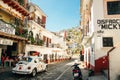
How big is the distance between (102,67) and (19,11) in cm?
1382

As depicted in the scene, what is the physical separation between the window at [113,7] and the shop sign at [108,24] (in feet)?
2.50

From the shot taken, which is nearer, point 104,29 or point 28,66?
point 28,66

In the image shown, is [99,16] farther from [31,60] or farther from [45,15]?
[45,15]

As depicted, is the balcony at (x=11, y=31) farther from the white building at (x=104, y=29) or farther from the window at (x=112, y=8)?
the window at (x=112, y=8)

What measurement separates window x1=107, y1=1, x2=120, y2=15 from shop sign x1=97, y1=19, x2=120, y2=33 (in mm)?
762

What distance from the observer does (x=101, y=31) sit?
15.6 m

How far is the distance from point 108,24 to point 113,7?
1659 millimetres

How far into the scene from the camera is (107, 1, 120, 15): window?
15703mm

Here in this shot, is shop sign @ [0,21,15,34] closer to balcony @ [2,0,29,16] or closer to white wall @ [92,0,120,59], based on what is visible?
balcony @ [2,0,29,16]

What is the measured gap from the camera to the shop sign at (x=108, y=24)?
1551cm

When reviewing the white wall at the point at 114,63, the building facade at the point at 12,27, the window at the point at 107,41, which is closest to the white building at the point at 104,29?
Result: the window at the point at 107,41

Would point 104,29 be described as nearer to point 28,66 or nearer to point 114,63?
point 114,63

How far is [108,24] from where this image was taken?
615 inches

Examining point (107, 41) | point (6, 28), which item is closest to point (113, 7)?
point (107, 41)
